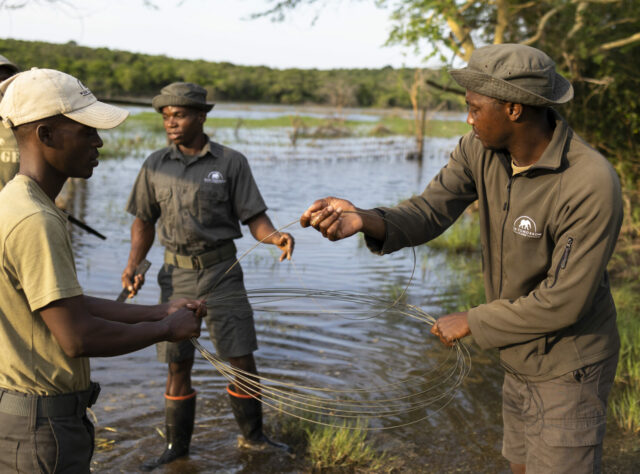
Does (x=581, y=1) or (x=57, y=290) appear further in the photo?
(x=581, y=1)

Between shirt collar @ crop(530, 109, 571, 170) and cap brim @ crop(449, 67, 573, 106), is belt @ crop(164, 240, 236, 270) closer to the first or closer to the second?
cap brim @ crop(449, 67, 573, 106)

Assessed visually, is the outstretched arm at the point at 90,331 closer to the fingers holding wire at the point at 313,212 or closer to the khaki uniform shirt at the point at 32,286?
the khaki uniform shirt at the point at 32,286

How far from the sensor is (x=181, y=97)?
4312 millimetres

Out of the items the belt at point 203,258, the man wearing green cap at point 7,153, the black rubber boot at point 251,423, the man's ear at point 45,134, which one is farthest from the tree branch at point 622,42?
the man's ear at point 45,134

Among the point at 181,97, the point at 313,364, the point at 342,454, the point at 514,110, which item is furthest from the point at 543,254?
the point at 313,364

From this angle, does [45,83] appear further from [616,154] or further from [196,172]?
[616,154]

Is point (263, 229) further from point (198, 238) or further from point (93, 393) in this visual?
point (93, 393)

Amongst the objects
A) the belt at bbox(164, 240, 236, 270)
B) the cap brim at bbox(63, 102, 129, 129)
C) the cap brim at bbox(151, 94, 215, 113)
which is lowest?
the belt at bbox(164, 240, 236, 270)

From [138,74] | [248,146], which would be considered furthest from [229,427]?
[138,74]

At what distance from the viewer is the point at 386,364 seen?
601cm

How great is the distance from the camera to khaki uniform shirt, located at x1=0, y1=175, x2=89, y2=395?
2131 millimetres

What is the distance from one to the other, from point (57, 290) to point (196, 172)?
2334mm

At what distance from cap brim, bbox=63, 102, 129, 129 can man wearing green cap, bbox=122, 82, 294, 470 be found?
1.87m

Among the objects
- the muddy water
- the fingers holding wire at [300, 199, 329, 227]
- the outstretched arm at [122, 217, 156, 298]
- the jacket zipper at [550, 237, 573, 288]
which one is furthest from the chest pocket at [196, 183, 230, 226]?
the jacket zipper at [550, 237, 573, 288]
